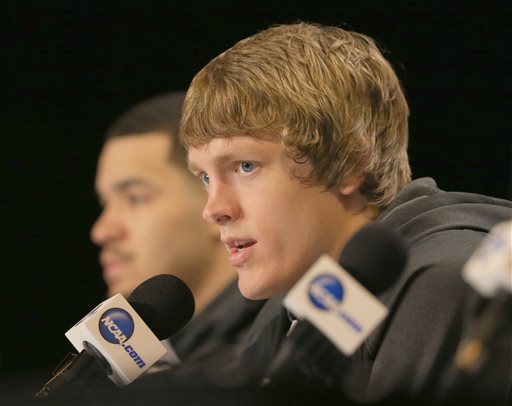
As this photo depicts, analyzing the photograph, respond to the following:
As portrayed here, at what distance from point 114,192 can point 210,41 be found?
0.69m

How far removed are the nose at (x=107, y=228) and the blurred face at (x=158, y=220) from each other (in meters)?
0.05

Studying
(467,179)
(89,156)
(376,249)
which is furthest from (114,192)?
(376,249)

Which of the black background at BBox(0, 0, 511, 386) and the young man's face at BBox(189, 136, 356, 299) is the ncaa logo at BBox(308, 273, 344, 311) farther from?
the black background at BBox(0, 0, 511, 386)

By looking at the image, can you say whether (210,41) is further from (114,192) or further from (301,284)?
(301,284)

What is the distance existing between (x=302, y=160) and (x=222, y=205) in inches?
7.8

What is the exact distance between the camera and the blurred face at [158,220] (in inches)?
132

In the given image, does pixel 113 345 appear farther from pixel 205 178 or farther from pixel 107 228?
pixel 107 228

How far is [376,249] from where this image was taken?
133cm

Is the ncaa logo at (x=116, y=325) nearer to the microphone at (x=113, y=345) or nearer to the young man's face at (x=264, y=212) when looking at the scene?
the microphone at (x=113, y=345)

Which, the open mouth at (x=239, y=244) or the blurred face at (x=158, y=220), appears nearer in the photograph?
the open mouth at (x=239, y=244)

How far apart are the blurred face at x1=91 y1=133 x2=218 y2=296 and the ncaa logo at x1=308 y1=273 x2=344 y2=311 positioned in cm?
209

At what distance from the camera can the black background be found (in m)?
3.07

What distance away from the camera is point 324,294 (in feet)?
Answer: 4.12

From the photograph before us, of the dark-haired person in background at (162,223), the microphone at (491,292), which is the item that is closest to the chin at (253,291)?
the microphone at (491,292)
